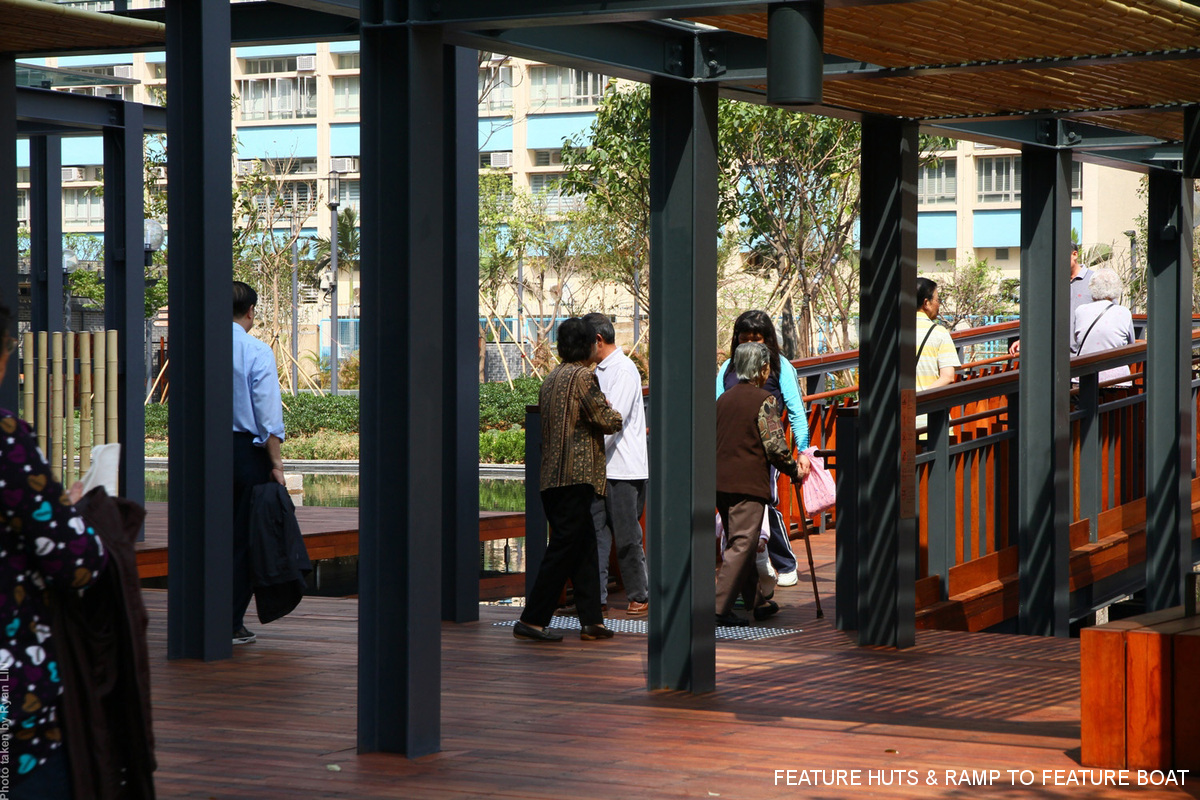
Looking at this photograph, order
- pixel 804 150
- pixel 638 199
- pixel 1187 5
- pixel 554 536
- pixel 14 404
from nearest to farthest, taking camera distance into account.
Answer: pixel 1187 5 < pixel 554 536 < pixel 14 404 < pixel 804 150 < pixel 638 199

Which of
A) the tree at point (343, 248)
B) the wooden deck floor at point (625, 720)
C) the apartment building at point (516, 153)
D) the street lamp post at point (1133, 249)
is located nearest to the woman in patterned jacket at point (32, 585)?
the wooden deck floor at point (625, 720)

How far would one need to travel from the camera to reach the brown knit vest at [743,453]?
25.2 feet

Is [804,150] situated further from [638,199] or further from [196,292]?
[196,292]

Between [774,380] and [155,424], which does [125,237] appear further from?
[155,424]

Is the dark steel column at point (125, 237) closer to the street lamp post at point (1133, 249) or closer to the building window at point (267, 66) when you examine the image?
the street lamp post at point (1133, 249)

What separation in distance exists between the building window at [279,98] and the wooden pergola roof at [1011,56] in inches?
2434

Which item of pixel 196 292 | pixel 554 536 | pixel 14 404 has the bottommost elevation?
pixel 554 536

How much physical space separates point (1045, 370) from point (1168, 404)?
4.53 feet

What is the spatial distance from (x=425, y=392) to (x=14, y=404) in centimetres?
480

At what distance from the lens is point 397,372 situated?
4984 millimetres

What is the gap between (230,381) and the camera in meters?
7.04

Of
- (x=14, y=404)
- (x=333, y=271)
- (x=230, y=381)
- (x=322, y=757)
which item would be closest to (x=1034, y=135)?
(x=230, y=381)

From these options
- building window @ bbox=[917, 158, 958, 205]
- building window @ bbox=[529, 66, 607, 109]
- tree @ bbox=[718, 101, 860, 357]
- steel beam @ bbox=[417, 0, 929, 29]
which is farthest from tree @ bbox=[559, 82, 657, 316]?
building window @ bbox=[529, 66, 607, 109]

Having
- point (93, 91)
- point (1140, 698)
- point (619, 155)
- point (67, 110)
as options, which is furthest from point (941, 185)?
point (1140, 698)
